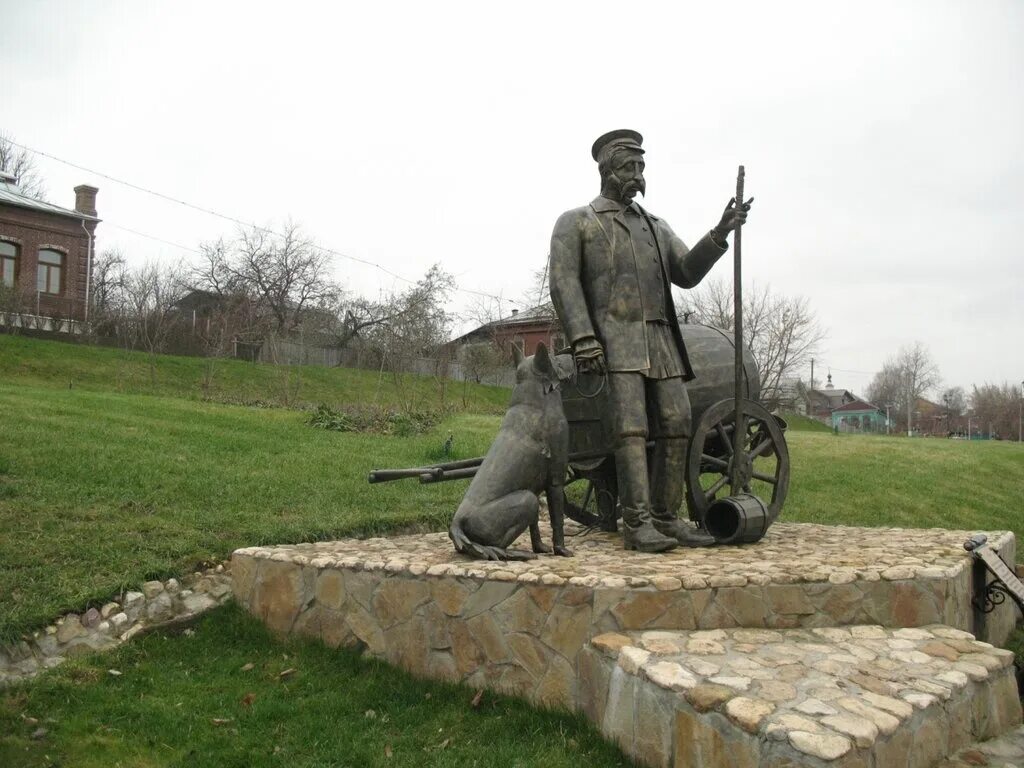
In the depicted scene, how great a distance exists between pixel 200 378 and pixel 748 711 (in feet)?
64.5

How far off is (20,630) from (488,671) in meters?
2.74

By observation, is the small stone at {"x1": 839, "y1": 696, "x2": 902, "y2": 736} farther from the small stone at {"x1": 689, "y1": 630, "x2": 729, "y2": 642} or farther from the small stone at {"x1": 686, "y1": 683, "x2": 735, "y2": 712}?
the small stone at {"x1": 689, "y1": 630, "x2": 729, "y2": 642}

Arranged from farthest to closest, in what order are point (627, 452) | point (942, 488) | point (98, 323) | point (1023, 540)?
1. point (98, 323)
2. point (942, 488)
3. point (1023, 540)
4. point (627, 452)

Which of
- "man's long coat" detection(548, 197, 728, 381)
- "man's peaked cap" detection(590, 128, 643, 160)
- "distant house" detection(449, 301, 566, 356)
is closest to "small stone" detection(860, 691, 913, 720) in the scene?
"man's long coat" detection(548, 197, 728, 381)

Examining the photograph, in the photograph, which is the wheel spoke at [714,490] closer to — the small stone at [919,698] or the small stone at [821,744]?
the small stone at [919,698]

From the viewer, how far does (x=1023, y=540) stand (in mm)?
10125

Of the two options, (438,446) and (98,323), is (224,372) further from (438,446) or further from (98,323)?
(438,446)

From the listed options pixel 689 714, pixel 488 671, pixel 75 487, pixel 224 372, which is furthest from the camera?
pixel 224 372

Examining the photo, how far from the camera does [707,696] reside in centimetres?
323

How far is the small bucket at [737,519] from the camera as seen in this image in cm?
542

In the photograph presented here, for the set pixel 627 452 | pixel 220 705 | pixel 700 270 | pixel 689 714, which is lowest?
pixel 220 705

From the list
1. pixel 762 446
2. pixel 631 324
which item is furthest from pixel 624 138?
pixel 762 446

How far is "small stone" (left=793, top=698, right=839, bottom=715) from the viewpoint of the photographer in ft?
10.1

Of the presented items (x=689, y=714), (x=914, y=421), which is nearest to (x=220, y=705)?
(x=689, y=714)
